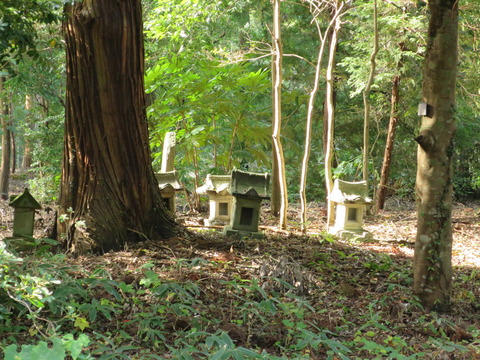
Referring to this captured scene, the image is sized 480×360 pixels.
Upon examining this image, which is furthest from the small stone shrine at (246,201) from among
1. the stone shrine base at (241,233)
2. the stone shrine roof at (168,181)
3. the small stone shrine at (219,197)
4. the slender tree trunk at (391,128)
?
the slender tree trunk at (391,128)

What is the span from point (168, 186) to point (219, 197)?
46.7 inches

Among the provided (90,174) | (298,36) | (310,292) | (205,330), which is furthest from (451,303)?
(298,36)

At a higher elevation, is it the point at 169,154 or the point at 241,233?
the point at 169,154

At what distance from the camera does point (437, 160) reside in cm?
487

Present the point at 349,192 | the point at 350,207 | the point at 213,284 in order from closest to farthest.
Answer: the point at 213,284 → the point at 350,207 → the point at 349,192

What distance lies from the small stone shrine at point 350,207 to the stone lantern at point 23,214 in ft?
16.0

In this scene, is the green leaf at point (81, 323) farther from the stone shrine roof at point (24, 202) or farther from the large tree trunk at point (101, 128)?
the stone shrine roof at point (24, 202)

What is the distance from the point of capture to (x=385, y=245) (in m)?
7.98

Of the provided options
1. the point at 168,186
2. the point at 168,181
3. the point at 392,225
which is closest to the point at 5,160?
the point at 168,181

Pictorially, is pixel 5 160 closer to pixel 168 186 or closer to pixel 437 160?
pixel 168 186

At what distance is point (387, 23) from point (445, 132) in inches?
222

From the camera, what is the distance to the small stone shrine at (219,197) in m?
8.73

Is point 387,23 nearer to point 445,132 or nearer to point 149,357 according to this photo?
point 445,132

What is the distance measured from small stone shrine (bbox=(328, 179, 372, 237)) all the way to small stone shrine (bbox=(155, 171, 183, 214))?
2.74 meters
